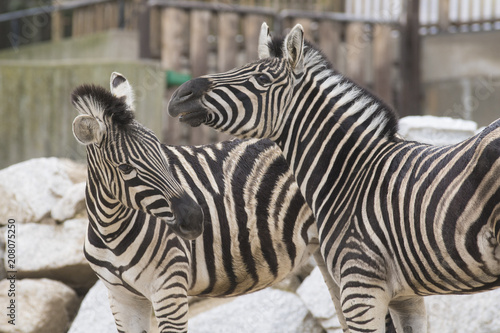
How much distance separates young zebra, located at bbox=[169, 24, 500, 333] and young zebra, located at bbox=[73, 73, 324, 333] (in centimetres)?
50

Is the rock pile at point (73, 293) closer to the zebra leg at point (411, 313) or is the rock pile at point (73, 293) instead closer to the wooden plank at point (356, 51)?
the zebra leg at point (411, 313)

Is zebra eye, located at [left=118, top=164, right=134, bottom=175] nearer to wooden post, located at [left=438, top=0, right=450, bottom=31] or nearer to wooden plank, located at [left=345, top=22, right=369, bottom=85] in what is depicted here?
wooden plank, located at [left=345, top=22, right=369, bottom=85]

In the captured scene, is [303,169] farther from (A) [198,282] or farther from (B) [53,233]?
(B) [53,233]

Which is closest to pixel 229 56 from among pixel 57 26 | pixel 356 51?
pixel 356 51

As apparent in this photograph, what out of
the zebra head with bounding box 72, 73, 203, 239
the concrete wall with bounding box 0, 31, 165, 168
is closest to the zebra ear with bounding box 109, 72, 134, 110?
the zebra head with bounding box 72, 73, 203, 239

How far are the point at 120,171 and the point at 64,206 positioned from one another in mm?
3990

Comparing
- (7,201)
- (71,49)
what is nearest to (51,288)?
(7,201)

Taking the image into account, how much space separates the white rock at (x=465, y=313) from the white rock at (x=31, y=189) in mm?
4661

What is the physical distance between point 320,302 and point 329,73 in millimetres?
3163

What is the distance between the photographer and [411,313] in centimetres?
510

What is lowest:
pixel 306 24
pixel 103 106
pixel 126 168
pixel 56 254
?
pixel 56 254

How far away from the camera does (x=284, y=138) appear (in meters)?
5.05

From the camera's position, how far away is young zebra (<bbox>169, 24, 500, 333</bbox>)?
410cm

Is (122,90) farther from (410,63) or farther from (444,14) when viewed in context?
(444,14)
